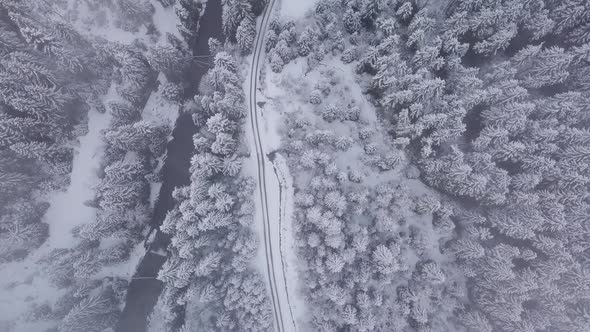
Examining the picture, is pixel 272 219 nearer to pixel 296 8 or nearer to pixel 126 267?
pixel 126 267

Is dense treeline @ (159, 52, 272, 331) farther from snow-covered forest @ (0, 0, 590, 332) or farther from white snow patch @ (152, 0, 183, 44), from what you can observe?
white snow patch @ (152, 0, 183, 44)

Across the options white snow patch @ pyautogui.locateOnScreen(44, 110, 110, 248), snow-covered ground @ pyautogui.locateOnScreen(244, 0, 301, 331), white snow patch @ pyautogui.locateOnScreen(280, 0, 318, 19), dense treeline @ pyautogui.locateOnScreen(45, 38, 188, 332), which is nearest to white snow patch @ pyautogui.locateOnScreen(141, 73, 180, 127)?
dense treeline @ pyautogui.locateOnScreen(45, 38, 188, 332)

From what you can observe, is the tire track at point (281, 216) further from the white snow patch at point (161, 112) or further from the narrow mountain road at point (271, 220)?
the white snow patch at point (161, 112)

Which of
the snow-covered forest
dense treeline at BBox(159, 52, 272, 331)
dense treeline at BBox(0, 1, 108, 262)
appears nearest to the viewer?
the snow-covered forest

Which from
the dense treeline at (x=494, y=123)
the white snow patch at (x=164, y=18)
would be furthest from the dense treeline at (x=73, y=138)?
the dense treeline at (x=494, y=123)

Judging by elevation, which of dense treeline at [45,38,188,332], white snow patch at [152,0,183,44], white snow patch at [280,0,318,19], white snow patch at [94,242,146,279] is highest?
white snow patch at [152,0,183,44]

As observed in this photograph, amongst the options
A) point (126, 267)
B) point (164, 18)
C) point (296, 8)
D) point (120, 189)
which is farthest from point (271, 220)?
point (164, 18)

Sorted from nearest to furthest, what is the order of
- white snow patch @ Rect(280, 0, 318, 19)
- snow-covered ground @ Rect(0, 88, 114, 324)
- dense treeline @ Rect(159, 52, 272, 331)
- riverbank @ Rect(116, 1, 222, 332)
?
dense treeline @ Rect(159, 52, 272, 331), snow-covered ground @ Rect(0, 88, 114, 324), riverbank @ Rect(116, 1, 222, 332), white snow patch @ Rect(280, 0, 318, 19)
